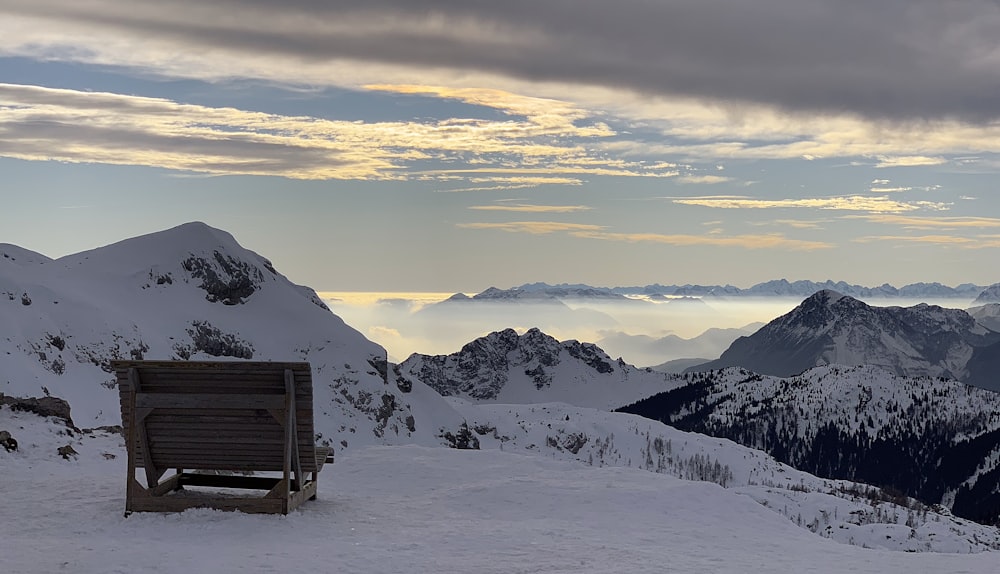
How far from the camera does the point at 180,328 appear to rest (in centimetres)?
11225

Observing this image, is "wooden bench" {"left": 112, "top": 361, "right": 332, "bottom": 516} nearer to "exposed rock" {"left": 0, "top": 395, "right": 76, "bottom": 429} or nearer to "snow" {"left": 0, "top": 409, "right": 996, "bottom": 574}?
"snow" {"left": 0, "top": 409, "right": 996, "bottom": 574}

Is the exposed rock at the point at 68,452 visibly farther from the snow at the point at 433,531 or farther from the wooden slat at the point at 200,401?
the wooden slat at the point at 200,401

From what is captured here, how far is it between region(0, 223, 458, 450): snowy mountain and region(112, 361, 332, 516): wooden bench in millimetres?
44796

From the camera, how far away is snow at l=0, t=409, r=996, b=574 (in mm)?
15727

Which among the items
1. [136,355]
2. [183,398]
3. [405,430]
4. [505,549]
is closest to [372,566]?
[505,549]

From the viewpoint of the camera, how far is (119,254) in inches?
4715

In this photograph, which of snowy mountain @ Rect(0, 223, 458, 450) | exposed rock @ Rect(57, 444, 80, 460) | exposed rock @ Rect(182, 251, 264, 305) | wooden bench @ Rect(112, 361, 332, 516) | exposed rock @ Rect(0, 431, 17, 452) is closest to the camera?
wooden bench @ Rect(112, 361, 332, 516)

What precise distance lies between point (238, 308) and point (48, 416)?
333 ft

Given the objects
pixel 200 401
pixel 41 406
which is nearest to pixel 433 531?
pixel 200 401

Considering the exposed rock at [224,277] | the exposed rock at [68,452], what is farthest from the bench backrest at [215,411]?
the exposed rock at [224,277]

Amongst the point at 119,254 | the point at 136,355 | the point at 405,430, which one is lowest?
the point at 405,430

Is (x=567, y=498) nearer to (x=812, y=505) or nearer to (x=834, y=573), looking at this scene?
(x=834, y=573)

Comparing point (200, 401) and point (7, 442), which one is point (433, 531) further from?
point (7, 442)

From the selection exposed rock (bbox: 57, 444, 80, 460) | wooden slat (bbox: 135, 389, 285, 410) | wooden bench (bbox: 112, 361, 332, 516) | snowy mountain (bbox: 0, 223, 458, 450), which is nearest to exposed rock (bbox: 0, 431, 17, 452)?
exposed rock (bbox: 57, 444, 80, 460)
